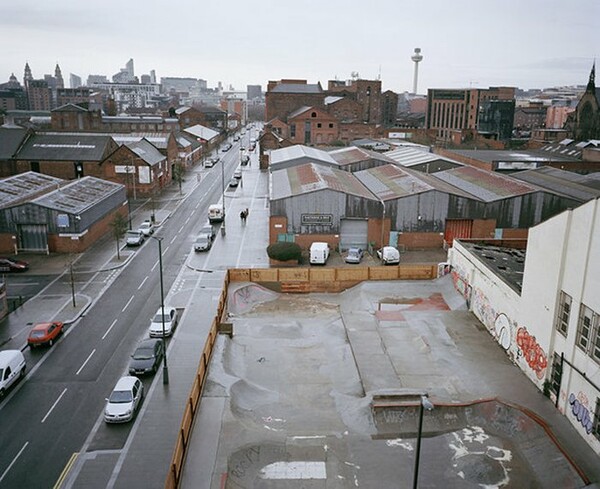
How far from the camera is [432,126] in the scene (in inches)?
5556

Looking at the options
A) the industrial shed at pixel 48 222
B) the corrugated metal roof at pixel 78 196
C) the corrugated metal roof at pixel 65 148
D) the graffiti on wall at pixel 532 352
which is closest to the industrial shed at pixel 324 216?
the industrial shed at pixel 48 222

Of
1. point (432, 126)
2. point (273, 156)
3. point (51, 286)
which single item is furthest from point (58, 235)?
point (432, 126)

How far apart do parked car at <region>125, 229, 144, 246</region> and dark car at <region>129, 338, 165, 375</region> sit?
66.5 feet

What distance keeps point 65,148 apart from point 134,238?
29.5 m

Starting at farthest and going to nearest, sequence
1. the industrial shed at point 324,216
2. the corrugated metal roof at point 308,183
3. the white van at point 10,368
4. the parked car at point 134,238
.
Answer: the parked car at point 134,238
the corrugated metal roof at point 308,183
the industrial shed at point 324,216
the white van at point 10,368

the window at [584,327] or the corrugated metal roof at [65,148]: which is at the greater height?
the corrugated metal roof at [65,148]

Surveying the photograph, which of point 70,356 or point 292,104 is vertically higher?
point 292,104

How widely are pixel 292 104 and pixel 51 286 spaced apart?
9830 cm

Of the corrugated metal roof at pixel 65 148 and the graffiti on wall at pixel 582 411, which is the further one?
the corrugated metal roof at pixel 65 148

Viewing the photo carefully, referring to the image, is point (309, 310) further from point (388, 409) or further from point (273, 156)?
point (273, 156)

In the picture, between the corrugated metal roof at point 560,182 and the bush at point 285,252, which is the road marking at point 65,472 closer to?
the bush at point 285,252

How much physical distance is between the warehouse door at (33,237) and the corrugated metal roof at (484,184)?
35511 millimetres

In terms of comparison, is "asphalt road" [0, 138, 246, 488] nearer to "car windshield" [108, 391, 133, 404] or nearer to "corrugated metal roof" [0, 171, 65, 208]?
"car windshield" [108, 391, 133, 404]

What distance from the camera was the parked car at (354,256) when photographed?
39.5 meters
